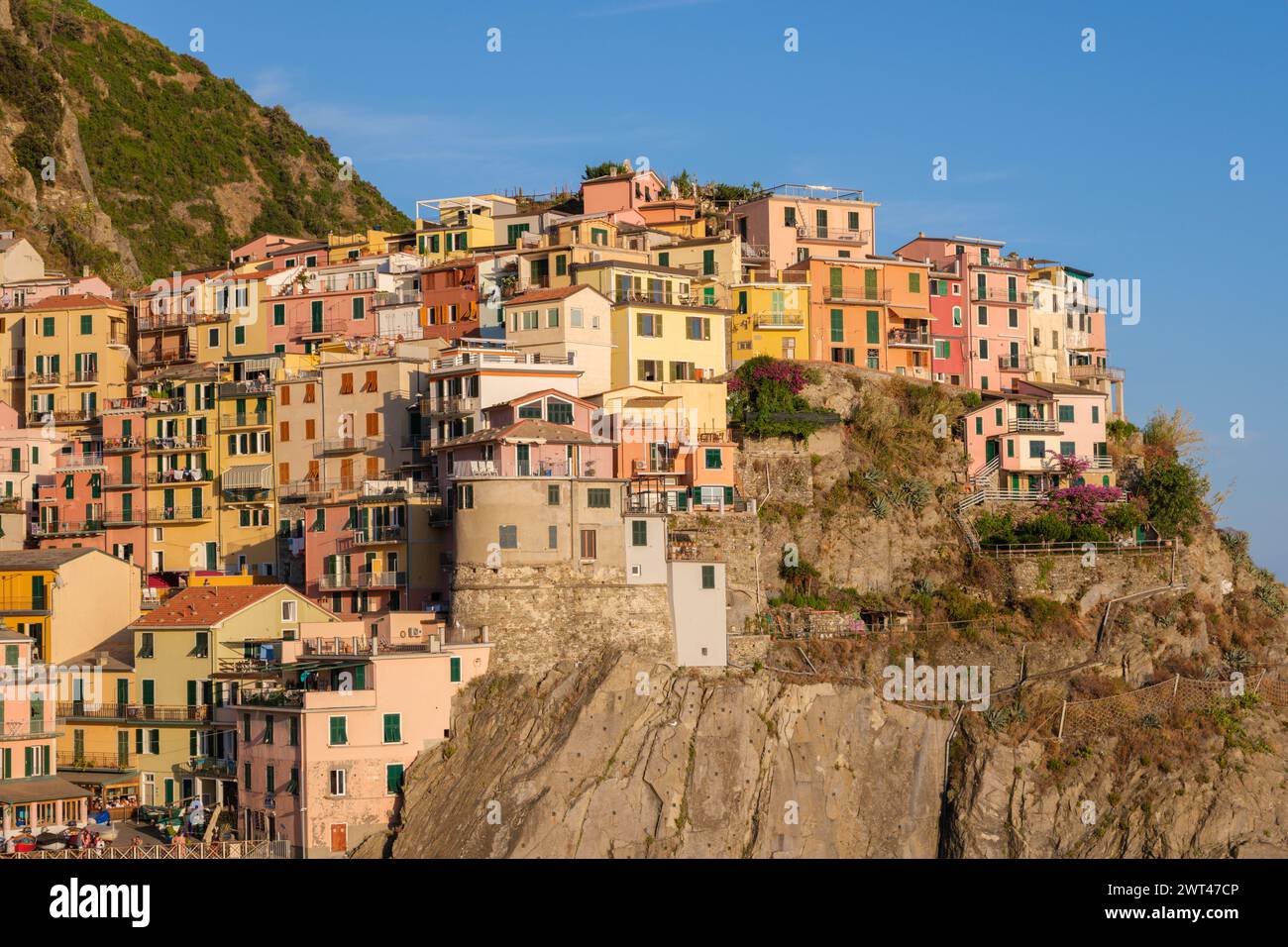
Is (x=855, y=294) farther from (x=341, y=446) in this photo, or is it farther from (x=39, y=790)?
(x=39, y=790)

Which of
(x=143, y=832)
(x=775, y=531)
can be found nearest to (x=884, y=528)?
(x=775, y=531)

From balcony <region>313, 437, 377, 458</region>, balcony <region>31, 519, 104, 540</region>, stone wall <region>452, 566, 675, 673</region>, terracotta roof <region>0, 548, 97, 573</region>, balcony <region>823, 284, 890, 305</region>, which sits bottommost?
stone wall <region>452, 566, 675, 673</region>

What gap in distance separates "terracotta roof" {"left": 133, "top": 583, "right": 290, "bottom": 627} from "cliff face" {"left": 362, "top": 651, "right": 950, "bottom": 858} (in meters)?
11.8

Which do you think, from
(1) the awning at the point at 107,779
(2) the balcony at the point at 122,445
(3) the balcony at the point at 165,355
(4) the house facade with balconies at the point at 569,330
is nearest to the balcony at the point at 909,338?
(4) the house facade with balconies at the point at 569,330

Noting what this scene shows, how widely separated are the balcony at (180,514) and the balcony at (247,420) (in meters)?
→ 3.76

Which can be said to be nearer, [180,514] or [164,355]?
[180,514]

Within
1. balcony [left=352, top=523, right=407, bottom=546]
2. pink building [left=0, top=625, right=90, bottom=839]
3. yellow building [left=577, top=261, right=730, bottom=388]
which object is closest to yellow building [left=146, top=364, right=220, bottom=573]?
pink building [left=0, top=625, right=90, bottom=839]

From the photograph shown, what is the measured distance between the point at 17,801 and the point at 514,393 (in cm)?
2336

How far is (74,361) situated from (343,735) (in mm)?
36849

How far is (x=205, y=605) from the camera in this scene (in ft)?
235

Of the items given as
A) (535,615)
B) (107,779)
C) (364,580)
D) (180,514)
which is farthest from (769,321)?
(107,779)

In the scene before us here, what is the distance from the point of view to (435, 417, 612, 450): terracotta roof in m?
66.1

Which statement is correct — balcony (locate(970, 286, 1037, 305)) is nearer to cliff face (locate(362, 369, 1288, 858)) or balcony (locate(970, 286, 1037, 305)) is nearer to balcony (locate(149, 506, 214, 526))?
cliff face (locate(362, 369, 1288, 858))

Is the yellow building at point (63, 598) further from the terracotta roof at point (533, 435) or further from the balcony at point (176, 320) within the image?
the balcony at point (176, 320)
